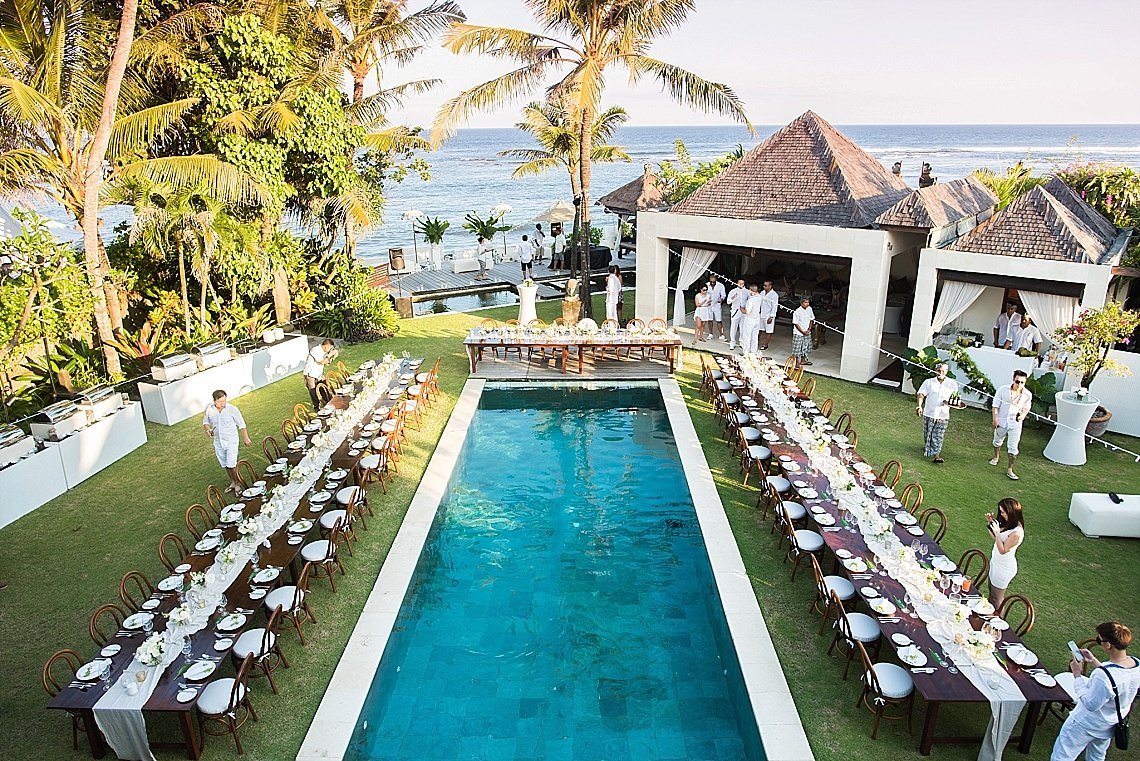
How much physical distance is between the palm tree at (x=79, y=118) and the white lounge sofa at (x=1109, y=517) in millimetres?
16682

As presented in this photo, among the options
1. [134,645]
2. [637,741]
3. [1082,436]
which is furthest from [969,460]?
[134,645]

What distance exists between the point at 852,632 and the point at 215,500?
892 centimetres

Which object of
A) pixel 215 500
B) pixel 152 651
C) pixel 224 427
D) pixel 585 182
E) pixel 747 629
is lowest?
pixel 747 629

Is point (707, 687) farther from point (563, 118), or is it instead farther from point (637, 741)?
point (563, 118)

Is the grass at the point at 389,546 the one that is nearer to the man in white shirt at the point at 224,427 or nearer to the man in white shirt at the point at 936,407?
the man in white shirt at the point at 936,407

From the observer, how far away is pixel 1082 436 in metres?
12.7

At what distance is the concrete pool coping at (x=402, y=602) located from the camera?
6.89 meters

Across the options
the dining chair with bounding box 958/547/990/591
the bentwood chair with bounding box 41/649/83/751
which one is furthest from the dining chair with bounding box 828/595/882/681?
the bentwood chair with bounding box 41/649/83/751

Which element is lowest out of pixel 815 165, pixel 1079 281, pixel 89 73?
pixel 1079 281

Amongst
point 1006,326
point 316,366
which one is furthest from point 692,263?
point 316,366

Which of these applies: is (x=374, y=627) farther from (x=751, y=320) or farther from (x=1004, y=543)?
(x=751, y=320)

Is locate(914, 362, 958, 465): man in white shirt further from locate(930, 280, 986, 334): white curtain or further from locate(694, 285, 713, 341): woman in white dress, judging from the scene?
locate(694, 285, 713, 341): woman in white dress

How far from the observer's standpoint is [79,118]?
14.0 m

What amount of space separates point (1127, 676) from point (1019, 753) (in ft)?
4.83
